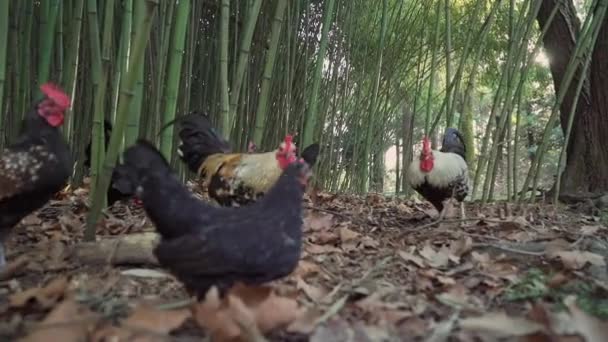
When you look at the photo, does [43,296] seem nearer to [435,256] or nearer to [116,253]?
[116,253]

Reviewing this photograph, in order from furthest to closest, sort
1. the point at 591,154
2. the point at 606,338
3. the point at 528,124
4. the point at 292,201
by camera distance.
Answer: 1. the point at 528,124
2. the point at 591,154
3. the point at 292,201
4. the point at 606,338

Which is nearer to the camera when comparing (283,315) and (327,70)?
(283,315)

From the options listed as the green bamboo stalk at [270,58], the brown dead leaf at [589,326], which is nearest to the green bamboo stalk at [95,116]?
the green bamboo stalk at [270,58]

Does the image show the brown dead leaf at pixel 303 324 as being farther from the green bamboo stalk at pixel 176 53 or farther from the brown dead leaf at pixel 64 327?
the green bamboo stalk at pixel 176 53

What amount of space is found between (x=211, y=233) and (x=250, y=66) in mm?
3989

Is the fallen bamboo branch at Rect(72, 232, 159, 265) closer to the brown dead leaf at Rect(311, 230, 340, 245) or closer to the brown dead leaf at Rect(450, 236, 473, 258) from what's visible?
the brown dead leaf at Rect(311, 230, 340, 245)

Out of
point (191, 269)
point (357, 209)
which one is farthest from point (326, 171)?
point (191, 269)

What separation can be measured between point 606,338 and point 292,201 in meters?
1.01

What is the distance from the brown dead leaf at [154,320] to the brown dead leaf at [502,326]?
28.6 inches

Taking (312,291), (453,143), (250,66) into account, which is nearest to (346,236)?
(312,291)

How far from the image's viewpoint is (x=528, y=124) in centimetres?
1408

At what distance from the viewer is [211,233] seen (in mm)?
1628

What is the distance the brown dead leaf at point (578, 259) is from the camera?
6.75 ft

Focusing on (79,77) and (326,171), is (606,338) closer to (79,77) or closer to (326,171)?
(79,77)
